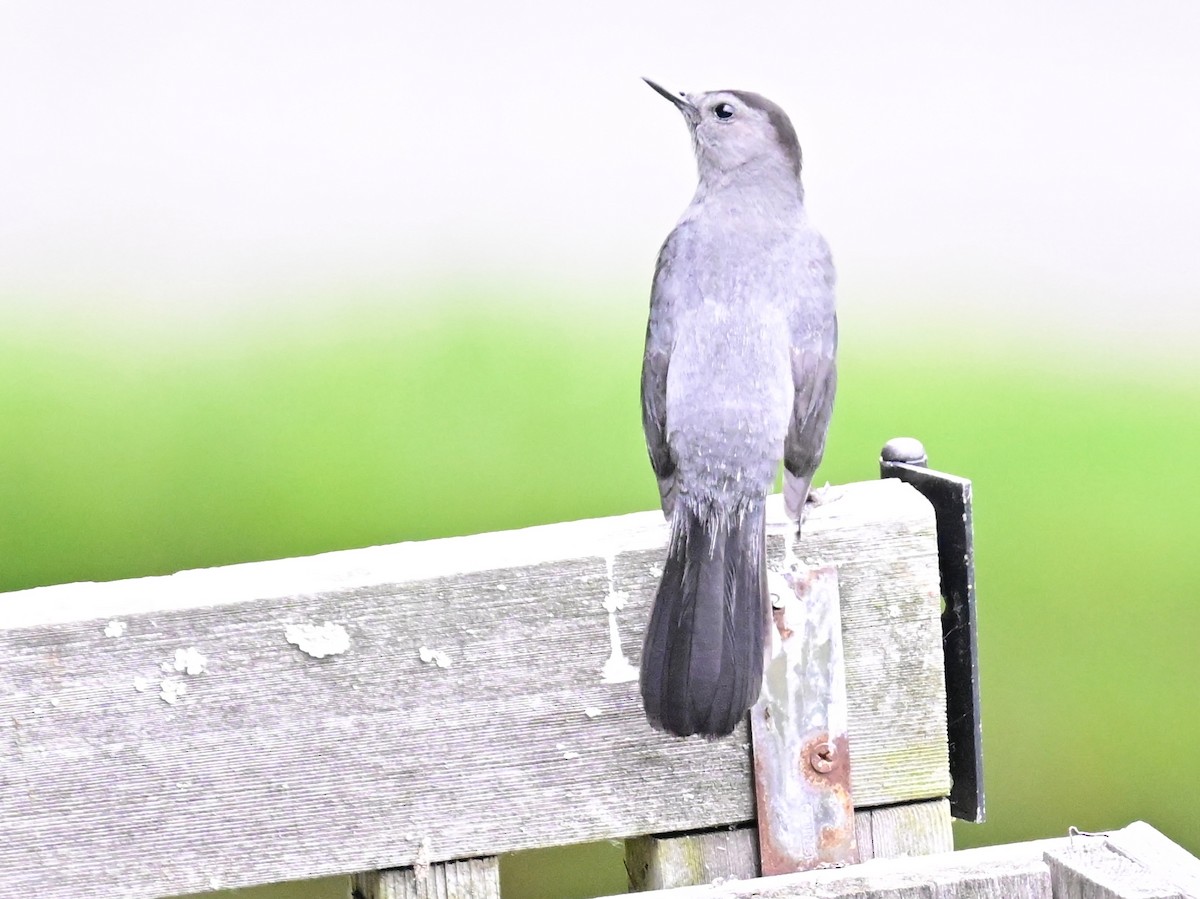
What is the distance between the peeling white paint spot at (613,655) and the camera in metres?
1.36

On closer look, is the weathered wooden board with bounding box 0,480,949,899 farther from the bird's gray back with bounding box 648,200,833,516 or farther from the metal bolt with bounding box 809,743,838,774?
the bird's gray back with bounding box 648,200,833,516

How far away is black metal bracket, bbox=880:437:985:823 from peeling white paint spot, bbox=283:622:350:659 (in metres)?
0.60

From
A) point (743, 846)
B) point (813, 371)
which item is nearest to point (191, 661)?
point (743, 846)

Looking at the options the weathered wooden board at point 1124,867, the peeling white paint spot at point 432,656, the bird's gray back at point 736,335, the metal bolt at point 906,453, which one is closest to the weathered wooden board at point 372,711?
the peeling white paint spot at point 432,656

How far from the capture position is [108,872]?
4.24 ft

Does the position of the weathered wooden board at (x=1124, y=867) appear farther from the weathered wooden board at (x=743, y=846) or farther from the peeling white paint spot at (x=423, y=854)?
the peeling white paint spot at (x=423, y=854)

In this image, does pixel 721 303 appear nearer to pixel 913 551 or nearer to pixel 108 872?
pixel 913 551

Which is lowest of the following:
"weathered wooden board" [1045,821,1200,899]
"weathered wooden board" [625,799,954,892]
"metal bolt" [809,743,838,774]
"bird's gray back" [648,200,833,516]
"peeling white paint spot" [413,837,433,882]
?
"weathered wooden board" [625,799,954,892]

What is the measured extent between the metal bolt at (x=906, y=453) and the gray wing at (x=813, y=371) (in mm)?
277

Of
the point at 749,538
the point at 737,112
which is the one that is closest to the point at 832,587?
the point at 749,538

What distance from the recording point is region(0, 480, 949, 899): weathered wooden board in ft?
4.17

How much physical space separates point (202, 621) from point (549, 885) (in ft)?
4.68

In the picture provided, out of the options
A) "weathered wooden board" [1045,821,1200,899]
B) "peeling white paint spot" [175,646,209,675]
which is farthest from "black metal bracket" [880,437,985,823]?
"peeling white paint spot" [175,646,209,675]

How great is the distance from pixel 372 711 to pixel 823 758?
0.44 meters
